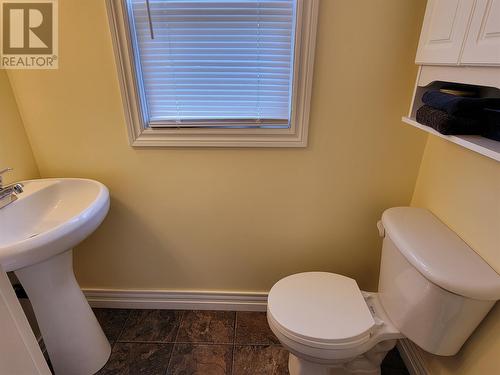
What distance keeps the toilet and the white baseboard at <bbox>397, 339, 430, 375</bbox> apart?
A: 195mm

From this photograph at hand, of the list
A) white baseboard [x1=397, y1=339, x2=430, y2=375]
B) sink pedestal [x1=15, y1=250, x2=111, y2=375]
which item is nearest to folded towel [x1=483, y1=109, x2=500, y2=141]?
white baseboard [x1=397, y1=339, x2=430, y2=375]

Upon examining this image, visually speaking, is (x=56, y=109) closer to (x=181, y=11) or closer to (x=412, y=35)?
(x=181, y=11)

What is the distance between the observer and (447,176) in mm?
1092

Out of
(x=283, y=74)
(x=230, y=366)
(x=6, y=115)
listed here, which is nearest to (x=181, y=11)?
(x=283, y=74)

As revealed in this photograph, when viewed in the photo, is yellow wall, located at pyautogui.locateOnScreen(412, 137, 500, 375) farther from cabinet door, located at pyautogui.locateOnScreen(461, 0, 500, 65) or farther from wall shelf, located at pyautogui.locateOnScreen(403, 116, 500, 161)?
cabinet door, located at pyautogui.locateOnScreen(461, 0, 500, 65)

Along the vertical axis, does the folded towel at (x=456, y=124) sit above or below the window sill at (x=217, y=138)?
above

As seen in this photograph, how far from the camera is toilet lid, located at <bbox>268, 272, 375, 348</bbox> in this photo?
1.00 metres

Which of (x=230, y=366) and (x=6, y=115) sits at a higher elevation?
(x=6, y=115)

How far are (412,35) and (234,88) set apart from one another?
0.73 meters

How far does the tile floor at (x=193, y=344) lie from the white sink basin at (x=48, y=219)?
2.40 ft

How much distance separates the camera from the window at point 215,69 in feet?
3.61

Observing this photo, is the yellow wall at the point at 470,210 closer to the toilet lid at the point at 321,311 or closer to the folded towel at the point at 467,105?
the folded towel at the point at 467,105

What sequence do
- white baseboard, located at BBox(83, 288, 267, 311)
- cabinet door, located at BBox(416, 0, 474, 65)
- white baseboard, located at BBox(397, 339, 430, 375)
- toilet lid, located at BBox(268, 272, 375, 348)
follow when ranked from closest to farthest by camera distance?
cabinet door, located at BBox(416, 0, 474, 65), toilet lid, located at BBox(268, 272, 375, 348), white baseboard, located at BBox(397, 339, 430, 375), white baseboard, located at BBox(83, 288, 267, 311)

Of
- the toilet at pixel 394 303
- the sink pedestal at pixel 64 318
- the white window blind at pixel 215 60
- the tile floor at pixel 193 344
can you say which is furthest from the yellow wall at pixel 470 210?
the sink pedestal at pixel 64 318
